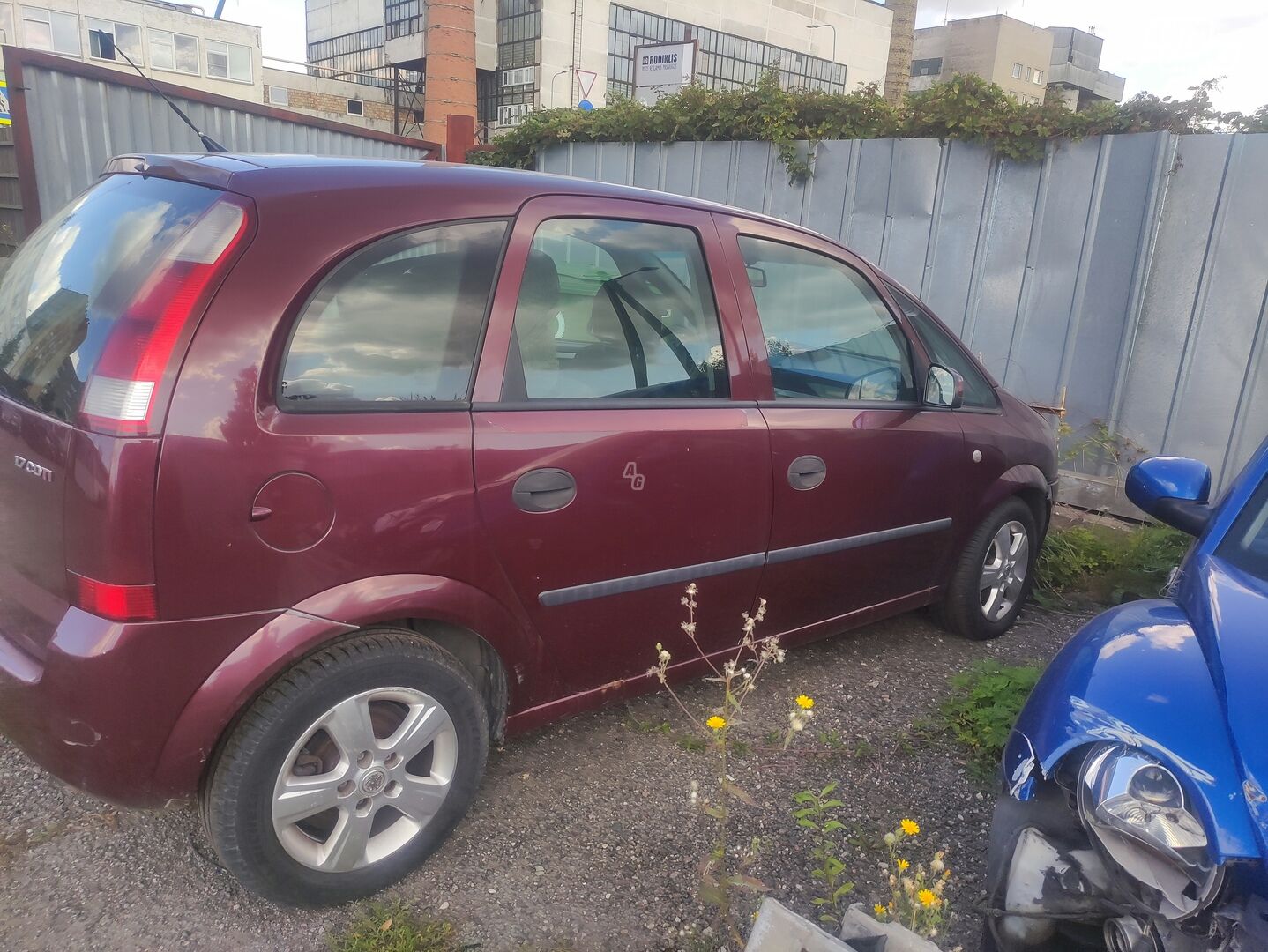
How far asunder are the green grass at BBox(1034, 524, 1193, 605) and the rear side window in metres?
3.63

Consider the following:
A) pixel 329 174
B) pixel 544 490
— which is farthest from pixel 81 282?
pixel 544 490

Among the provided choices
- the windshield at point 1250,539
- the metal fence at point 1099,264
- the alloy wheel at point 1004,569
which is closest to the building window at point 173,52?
the metal fence at point 1099,264

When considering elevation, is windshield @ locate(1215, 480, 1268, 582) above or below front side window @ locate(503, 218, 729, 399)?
below

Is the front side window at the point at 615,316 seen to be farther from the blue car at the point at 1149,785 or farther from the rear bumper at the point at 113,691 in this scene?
the blue car at the point at 1149,785

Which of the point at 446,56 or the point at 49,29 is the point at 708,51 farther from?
the point at 49,29

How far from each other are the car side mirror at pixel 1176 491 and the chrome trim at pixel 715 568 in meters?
0.91

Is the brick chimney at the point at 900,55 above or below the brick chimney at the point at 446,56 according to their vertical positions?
above

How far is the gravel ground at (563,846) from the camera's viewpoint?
2195 millimetres

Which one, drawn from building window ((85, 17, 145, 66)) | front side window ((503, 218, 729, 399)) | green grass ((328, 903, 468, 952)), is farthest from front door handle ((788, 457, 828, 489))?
building window ((85, 17, 145, 66))

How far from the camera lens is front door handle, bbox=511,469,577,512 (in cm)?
232

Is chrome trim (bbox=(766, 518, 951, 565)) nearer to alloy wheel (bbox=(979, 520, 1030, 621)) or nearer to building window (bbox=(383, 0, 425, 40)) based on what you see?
alloy wheel (bbox=(979, 520, 1030, 621))

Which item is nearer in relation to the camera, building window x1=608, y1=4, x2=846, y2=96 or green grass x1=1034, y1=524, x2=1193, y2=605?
green grass x1=1034, y1=524, x2=1193, y2=605

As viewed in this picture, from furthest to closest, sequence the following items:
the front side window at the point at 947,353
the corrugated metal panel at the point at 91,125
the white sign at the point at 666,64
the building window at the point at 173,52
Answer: the building window at the point at 173,52, the white sign at the point at 666,64, the corrugated metal panel at the point at 91,125, the front side window at the point at 947,353

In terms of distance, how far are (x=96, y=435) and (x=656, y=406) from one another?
1.46 meters
